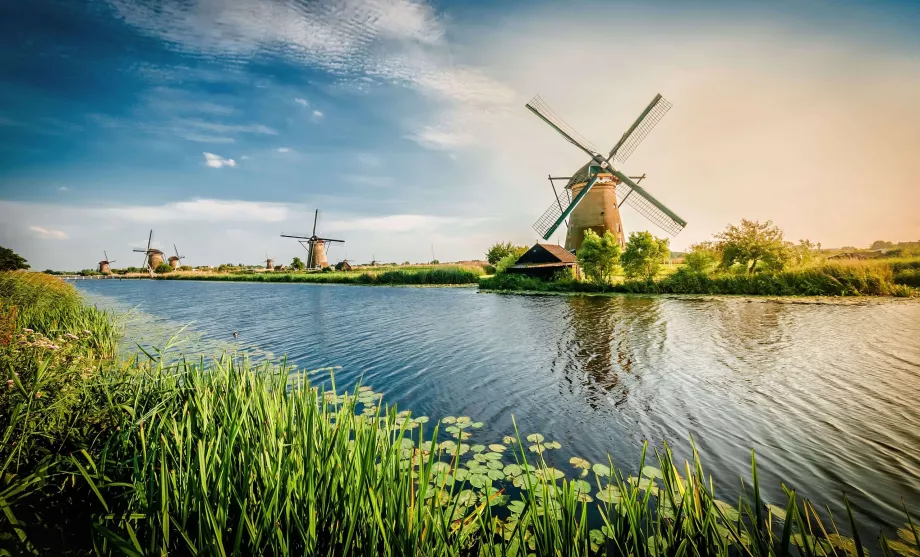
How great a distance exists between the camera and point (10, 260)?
20.1 m

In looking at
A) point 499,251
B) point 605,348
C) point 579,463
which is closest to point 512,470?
point 579,463

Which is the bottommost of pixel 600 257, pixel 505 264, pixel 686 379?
pixel 686 379

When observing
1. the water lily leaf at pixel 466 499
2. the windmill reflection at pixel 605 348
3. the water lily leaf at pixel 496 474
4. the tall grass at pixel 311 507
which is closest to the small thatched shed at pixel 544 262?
the windmill reflection at pixel 605 348

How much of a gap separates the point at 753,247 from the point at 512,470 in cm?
2577

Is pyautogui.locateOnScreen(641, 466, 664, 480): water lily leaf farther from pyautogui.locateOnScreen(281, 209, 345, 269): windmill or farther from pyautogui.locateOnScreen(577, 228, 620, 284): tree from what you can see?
pyautogui.locateOnScreen(281, 209, 345, 269): windmill

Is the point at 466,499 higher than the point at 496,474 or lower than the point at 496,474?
higher

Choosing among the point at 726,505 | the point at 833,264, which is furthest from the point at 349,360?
the point at 833,264

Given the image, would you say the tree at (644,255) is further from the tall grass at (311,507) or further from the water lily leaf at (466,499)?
the water lily leaf at (466,499)

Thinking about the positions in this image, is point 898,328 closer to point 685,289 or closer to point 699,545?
point 685,289

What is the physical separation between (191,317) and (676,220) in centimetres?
3292

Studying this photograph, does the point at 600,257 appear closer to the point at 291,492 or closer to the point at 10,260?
the point at 291,492

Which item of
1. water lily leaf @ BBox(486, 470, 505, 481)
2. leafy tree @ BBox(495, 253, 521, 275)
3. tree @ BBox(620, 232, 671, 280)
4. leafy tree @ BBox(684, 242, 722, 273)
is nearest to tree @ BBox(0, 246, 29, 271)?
water lily leaf @ BBox(486, 470, 505, 481)

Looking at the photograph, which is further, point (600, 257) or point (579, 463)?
point (600, 257)

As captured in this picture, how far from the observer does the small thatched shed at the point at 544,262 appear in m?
30.3
